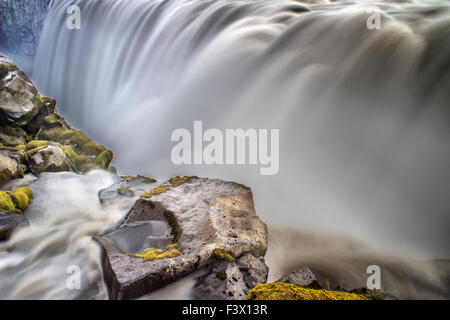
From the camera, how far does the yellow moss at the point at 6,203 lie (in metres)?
3.08

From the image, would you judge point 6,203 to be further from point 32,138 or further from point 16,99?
point 16,99

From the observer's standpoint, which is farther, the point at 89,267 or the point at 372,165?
the point at 372,165

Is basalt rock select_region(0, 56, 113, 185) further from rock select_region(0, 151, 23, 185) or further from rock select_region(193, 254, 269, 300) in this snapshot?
rock select_region(193, 254, 269, 300)

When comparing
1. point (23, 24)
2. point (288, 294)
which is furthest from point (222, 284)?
point (23, 24)

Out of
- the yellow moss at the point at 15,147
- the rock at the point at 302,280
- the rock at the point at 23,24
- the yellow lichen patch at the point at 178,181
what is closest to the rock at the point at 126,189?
the yellow lichen patch at the point at 178,181

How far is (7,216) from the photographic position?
9.84ft

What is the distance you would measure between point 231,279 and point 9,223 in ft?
8.18

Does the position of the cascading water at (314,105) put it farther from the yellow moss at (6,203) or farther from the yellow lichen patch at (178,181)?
the yellow moss at (6,203)

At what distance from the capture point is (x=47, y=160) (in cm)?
430

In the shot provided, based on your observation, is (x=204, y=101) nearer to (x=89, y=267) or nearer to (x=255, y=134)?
(x=255, y=134)

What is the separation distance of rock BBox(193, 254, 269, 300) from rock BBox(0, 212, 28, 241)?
219cm

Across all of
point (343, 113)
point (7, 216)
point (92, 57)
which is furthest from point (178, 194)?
point (92, 57)

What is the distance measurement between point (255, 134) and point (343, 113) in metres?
1.28

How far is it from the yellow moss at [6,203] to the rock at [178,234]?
123 cm
